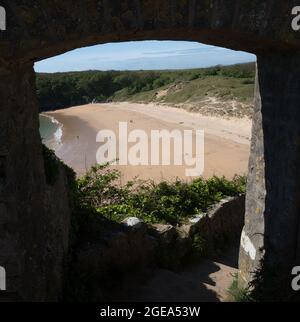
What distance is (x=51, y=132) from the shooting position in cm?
3450

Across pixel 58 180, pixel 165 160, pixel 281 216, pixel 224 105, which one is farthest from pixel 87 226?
pixel 224 105

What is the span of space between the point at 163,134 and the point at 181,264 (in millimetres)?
19698

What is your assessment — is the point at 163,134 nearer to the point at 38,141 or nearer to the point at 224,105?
the point at 224,105

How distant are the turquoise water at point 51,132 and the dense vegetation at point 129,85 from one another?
791 cm

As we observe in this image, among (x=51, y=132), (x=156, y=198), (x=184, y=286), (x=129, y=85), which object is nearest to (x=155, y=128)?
(x=51, y=132)

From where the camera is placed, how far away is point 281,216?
167 inches

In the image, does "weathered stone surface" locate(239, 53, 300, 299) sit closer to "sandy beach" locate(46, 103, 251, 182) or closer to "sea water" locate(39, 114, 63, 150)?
"sandy beach" locate(46, 103, 251, 182)

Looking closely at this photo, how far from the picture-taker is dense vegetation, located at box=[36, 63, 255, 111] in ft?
135

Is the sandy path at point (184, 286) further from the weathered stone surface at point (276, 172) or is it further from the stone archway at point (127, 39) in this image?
the stone archway at point (127, 39)

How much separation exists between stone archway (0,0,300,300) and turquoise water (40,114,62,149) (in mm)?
22352

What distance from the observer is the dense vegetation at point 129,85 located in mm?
41125

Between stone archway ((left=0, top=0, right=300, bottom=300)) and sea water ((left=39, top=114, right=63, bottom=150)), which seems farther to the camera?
sea water ((left=39, top=114, right=63, bottom=150))

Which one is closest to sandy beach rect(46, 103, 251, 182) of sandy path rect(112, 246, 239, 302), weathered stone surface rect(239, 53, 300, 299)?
sandy path rect(112, 246, 239, 302)

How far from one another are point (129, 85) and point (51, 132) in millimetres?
24461
